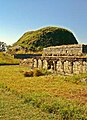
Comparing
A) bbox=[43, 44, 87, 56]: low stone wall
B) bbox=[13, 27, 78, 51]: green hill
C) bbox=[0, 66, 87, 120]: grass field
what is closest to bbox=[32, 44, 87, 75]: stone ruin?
bbox=[43, 44, 87, 56]: low stone wall

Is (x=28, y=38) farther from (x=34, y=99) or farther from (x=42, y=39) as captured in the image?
(x=34, y=99)

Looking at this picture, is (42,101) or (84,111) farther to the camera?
(42,101)

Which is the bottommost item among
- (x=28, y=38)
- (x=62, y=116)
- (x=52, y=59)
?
(x=62, y=116)

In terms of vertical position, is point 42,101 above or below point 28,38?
below

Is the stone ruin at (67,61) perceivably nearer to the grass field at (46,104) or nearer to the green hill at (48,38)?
the grass field at (46,104)

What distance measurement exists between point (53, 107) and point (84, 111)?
4.21ft

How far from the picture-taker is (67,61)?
77.7ft

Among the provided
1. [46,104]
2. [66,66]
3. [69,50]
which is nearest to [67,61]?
[66,66]

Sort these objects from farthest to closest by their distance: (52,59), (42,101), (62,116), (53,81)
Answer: (52,59) → (53,81) → (42,101) → (62,116)

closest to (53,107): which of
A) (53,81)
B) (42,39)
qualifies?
(53,81)

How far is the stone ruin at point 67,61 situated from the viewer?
2189cm

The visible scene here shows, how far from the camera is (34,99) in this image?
39.7 ft

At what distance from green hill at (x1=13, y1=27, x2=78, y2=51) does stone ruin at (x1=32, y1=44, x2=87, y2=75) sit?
37351 mm

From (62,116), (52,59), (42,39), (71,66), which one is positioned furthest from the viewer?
(42,39)
